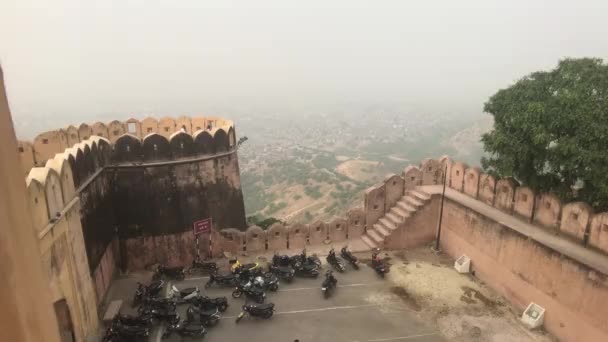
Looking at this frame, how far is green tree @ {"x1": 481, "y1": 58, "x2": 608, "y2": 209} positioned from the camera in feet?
34.7

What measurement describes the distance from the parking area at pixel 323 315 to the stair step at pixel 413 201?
12.6 feet

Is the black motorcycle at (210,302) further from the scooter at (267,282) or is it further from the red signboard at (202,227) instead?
the red signboard at (202,227)

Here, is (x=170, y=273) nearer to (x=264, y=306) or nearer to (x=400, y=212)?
(x=264, y=306)

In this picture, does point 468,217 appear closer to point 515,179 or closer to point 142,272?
point 515,179

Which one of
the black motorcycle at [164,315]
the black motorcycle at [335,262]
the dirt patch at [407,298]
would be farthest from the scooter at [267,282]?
the dirt patch at [407,298]

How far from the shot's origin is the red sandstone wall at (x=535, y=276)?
10133 mm

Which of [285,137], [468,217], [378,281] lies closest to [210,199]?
[378,281]

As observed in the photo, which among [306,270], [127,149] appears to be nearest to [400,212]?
[306,270]

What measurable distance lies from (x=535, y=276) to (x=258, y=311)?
8.50 meters

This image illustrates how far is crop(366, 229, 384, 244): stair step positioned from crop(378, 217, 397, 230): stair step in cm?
52

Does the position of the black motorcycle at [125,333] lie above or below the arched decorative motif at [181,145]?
below

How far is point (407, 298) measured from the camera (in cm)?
1299

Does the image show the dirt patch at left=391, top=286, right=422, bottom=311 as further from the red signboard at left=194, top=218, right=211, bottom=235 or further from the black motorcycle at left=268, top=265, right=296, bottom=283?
the red signboard at left=194, top=218, right=211, bottom=235

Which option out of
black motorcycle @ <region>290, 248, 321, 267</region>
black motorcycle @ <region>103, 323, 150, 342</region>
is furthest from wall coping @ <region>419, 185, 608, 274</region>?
black motorcycle @ <region>103, 323, 150, 342</region>
